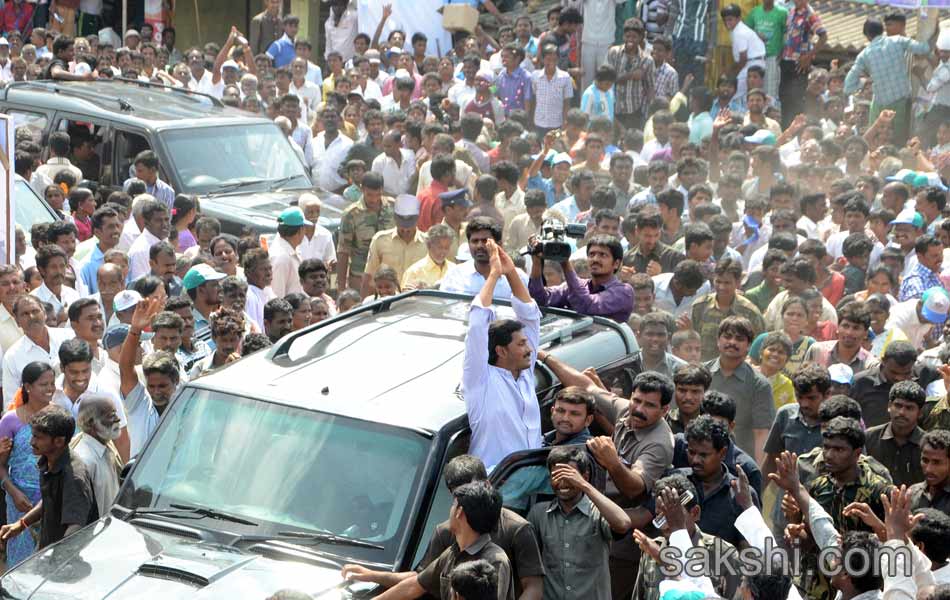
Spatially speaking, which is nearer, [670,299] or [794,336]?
[794,336]

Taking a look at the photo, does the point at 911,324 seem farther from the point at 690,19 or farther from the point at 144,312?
the point at 690,19

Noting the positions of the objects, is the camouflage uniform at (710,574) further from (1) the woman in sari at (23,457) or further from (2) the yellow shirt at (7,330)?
(2) the yellow shirt at (7,330)

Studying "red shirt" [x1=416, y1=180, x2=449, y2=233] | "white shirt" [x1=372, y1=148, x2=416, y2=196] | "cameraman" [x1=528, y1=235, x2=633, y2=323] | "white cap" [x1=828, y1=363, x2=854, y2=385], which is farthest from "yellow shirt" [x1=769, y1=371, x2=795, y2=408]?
"white shirt" [x1=372, y1=148, x2=416, y2=196]

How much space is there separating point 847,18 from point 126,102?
11034 millimetres

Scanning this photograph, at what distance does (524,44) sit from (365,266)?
7506mm

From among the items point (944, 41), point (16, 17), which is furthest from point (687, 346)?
point (16, 17)

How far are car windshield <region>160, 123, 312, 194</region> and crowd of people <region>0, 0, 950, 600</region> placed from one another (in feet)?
1.11

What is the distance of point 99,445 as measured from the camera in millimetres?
6852

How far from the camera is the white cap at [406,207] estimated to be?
36.4 feet

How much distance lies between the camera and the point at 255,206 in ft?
43.4

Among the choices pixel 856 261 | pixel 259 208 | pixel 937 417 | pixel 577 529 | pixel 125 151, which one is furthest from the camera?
pixel 125 151

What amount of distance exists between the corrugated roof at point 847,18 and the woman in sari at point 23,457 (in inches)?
567

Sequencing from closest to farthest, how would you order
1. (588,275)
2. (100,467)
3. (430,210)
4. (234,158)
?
(100,467) < (588,275) < (430,210) < (234,158)

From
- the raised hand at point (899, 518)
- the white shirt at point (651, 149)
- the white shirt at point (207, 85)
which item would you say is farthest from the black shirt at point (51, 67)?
the raised hand at point (899, 518)
